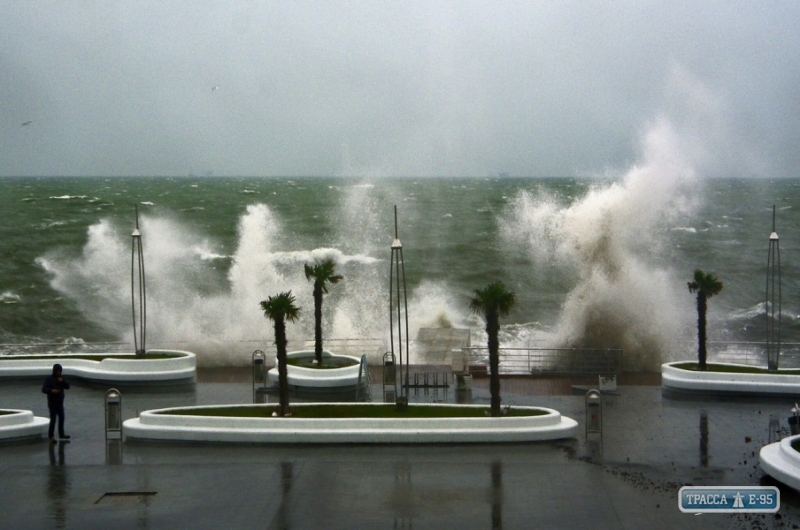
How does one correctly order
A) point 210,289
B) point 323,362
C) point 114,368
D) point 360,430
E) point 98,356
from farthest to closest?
1. point 210,289
2. point 98,356
3. point 323,362
4. point 114,368
5. point 360,430

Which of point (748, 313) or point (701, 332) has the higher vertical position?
point (701, 332)

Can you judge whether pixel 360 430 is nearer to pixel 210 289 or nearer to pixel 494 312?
pixel 494 312

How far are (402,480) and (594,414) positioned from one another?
4.51m

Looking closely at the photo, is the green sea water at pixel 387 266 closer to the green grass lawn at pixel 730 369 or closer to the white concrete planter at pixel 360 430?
the green grass lawn at pixel 730 369

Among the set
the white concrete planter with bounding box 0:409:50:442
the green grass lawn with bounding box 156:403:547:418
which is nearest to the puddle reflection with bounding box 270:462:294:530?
the green grass lawn with bounding box 156:403:547:418

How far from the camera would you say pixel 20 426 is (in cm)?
1684

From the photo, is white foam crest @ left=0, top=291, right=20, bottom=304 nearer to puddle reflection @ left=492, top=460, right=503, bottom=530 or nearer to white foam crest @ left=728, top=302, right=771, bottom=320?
white foam crest @ left=728, top=302, right=771, bottom=320

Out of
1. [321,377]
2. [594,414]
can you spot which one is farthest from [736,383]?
[321,377]

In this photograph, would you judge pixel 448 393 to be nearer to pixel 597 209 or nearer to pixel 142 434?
pixel 142 434

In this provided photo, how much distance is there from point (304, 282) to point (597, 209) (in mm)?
16404

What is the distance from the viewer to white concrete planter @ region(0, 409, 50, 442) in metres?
16.7

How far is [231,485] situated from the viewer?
1397 cm

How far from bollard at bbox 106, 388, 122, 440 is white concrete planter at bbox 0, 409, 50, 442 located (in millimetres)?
1297

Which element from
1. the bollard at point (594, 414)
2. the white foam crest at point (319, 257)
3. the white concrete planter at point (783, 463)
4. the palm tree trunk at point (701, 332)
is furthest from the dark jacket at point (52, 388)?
the white foam crest at point (319, 257)
